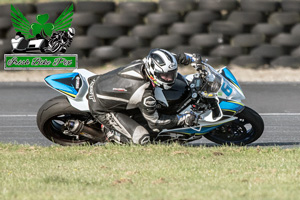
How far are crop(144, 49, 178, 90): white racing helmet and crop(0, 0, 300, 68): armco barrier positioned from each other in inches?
270

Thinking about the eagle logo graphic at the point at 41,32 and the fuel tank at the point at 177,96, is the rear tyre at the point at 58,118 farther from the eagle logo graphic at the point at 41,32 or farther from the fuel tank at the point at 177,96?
the eagle logo graphic at the point at 41,32

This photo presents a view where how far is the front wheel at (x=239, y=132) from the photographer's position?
7.23 metres

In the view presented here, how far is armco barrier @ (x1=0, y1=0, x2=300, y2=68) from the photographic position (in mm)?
13547

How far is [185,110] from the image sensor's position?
710cm

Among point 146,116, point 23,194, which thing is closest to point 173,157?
point 146,116

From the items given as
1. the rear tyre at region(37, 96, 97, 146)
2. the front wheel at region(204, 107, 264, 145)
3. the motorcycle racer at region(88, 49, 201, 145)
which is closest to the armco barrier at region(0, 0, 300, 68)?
the front wheel at region(204, 107, 264, 145)

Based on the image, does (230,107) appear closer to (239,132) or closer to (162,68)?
(239,132)

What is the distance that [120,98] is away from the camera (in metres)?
6.95

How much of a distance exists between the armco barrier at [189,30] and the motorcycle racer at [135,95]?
6.53m

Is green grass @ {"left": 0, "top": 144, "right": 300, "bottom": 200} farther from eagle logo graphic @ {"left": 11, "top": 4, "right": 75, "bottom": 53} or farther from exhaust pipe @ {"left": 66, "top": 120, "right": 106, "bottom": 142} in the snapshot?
eagle logo graphic @ {"left": 11, "top": 4, "right": 75, "bottom": 53}

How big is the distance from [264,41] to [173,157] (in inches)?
303

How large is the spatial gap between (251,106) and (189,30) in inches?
132

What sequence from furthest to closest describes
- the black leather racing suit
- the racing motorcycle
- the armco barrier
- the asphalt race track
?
the armco barrier < the asphalt race track < the racing motorcycle < the black leather racing suit

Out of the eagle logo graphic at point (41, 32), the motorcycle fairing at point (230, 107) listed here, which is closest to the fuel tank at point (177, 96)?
the motorcycle fairing at point (230, 107)
